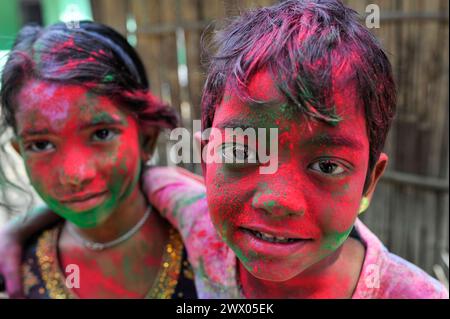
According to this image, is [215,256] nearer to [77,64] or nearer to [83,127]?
[83,127]

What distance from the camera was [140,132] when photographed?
1082 millimetres

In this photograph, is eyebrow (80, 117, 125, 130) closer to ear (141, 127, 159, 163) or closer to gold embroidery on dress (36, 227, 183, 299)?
ear (141, 127, 159, 163)

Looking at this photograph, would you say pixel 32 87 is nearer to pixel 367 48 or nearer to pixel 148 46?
pixel 367 48

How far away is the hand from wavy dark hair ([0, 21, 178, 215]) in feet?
1.07

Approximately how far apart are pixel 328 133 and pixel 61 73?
58 cm

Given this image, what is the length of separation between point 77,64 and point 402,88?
56.6 inches

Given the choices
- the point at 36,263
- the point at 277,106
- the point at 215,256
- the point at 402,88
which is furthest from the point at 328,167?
the point at 402,88

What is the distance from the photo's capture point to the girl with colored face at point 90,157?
0.92 metres

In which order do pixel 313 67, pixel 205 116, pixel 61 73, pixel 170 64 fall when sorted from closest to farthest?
pixel 313 67
pixel 205 116
pixel 61 73
pixel 170 64

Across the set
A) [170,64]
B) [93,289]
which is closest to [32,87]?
[93,289]

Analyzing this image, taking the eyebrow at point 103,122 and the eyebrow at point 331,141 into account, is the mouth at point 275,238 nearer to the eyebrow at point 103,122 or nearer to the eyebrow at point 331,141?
the eyebrow at point 331,141

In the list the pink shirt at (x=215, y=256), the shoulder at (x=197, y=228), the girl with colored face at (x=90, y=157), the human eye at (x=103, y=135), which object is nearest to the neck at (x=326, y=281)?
the pink shirt at (x=215, y=256)

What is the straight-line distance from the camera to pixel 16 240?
1.20m

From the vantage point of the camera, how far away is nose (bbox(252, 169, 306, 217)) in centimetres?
63
